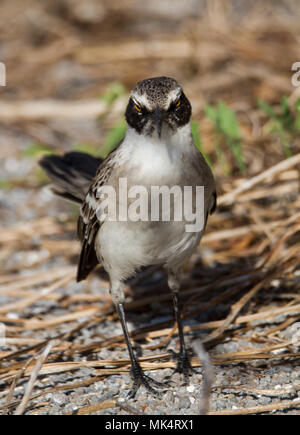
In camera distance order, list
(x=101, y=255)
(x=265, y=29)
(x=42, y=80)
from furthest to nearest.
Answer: (x=42, y=80) < (x=265, y=29) < (x=101, y=255)

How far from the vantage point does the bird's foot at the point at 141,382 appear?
11.8ft

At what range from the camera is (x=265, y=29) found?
8.87 metres

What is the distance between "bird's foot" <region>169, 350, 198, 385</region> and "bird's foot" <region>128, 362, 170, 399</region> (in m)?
0.12

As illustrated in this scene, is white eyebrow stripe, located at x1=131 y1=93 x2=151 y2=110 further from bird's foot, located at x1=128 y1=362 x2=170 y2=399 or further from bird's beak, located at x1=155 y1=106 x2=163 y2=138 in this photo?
bird's foot, located at x1=128 y1=362 x2=170 y2=399

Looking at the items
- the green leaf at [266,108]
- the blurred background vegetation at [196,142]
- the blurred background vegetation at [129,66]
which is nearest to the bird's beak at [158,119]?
the blurred background vegetation at [196,142]

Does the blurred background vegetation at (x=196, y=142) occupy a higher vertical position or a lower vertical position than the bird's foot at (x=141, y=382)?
higher

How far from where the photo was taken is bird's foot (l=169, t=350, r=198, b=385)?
375 centimetres

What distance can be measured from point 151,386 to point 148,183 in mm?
1281

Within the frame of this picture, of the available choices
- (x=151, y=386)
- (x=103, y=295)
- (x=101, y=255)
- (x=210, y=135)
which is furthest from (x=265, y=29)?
(x=151, y=386)

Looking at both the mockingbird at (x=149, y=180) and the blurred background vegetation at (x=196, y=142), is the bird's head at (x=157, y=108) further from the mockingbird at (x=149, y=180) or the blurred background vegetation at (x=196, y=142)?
the blurred background vegetation at (x=196, y=142)

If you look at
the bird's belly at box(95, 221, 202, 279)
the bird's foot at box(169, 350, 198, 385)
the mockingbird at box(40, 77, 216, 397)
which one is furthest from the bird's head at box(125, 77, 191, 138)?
the bird's foot at box(169, 350, 198, 385)

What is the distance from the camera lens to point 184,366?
150 inches

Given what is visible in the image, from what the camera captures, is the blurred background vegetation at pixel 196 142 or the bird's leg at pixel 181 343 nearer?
the bird's leg at pixel 181 343

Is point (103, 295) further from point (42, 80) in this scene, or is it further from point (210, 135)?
point (42, 80)
